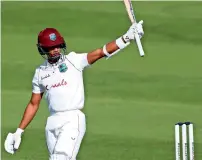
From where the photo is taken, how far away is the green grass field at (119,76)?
13.0 m

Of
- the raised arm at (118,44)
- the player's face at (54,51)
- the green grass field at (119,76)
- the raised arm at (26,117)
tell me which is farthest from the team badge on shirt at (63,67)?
the green grass field at (119,76)

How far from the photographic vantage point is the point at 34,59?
Answer: 1650cm

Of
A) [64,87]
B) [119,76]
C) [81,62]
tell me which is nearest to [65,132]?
[64,87]

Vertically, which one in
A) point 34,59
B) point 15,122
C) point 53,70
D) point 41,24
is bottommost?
point 53,70

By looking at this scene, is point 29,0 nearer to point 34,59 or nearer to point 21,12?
point 21,12

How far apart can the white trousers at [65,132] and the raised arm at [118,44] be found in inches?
24.2

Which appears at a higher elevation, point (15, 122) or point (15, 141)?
point (15, 122)

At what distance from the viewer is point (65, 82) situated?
9.61 metres

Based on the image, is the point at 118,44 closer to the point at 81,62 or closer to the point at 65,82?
the point at 81,62

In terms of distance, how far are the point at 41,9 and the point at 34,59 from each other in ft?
6.38

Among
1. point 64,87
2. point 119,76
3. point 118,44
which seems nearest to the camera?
point 118,44

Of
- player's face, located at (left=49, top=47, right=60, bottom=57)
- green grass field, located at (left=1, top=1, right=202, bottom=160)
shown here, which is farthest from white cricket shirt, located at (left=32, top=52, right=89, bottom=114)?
green grass field, located at (left=1, top=1, right=202, bottom=160)

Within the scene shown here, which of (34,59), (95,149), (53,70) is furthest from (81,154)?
(34,59)

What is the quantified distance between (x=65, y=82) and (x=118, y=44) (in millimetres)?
699
